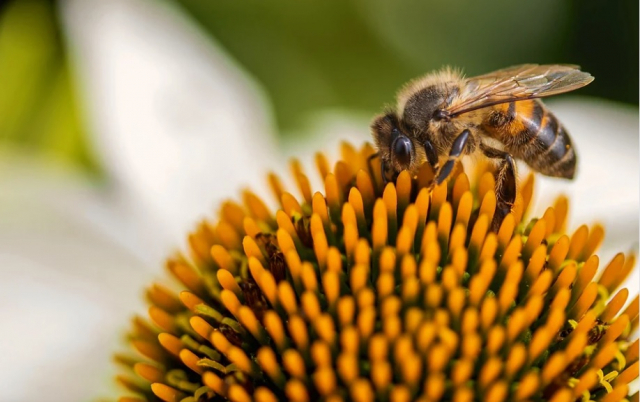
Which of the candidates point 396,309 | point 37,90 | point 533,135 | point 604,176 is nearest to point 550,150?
point 533,135

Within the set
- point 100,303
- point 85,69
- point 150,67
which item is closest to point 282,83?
point 150,67

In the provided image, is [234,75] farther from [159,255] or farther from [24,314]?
[24,314]

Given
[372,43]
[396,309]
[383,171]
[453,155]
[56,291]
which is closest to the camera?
[396,309]

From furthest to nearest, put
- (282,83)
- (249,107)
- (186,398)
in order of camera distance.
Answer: (282,83) < (249,107) < (186,398)

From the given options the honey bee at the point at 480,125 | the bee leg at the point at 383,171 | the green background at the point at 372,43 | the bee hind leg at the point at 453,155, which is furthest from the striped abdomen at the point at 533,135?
the green background at the point at 372,43

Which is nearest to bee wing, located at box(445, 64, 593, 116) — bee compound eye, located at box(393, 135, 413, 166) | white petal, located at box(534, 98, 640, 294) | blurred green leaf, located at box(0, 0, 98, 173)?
bee compound eye, located at box(393, 135, 413, 166)

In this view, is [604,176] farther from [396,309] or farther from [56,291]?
[56,291]
